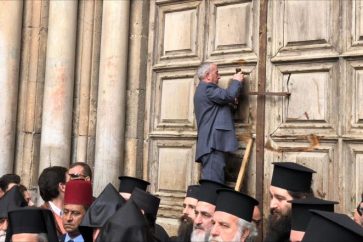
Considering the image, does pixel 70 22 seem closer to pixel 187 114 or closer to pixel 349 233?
pixel 187 114

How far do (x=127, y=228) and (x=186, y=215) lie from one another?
1.89m

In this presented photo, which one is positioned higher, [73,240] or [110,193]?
[110,193]

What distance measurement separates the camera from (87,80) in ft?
26.6

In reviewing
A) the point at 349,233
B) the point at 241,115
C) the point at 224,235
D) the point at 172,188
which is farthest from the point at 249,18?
the point at 349,233

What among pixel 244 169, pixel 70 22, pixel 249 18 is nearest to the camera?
pixel 244 169

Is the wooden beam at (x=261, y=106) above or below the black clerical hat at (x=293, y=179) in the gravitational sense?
above

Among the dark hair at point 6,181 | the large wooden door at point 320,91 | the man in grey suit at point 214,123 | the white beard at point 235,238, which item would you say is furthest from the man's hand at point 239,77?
the white beard at point 235,238

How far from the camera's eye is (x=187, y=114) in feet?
24.6

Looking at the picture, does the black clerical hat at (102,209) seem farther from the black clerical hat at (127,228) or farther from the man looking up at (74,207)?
the black clerical hat at (127,228)

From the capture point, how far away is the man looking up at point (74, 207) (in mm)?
4773

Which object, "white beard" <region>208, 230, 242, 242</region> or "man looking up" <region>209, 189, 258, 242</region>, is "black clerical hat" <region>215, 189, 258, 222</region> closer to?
"man looking up" <region>209, 189, 258, 242</region>

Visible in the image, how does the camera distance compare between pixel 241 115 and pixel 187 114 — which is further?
pixel 187 114

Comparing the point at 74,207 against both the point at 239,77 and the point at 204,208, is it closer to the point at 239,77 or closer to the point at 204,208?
the point at 204,208

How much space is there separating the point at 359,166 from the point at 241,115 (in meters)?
1.49
